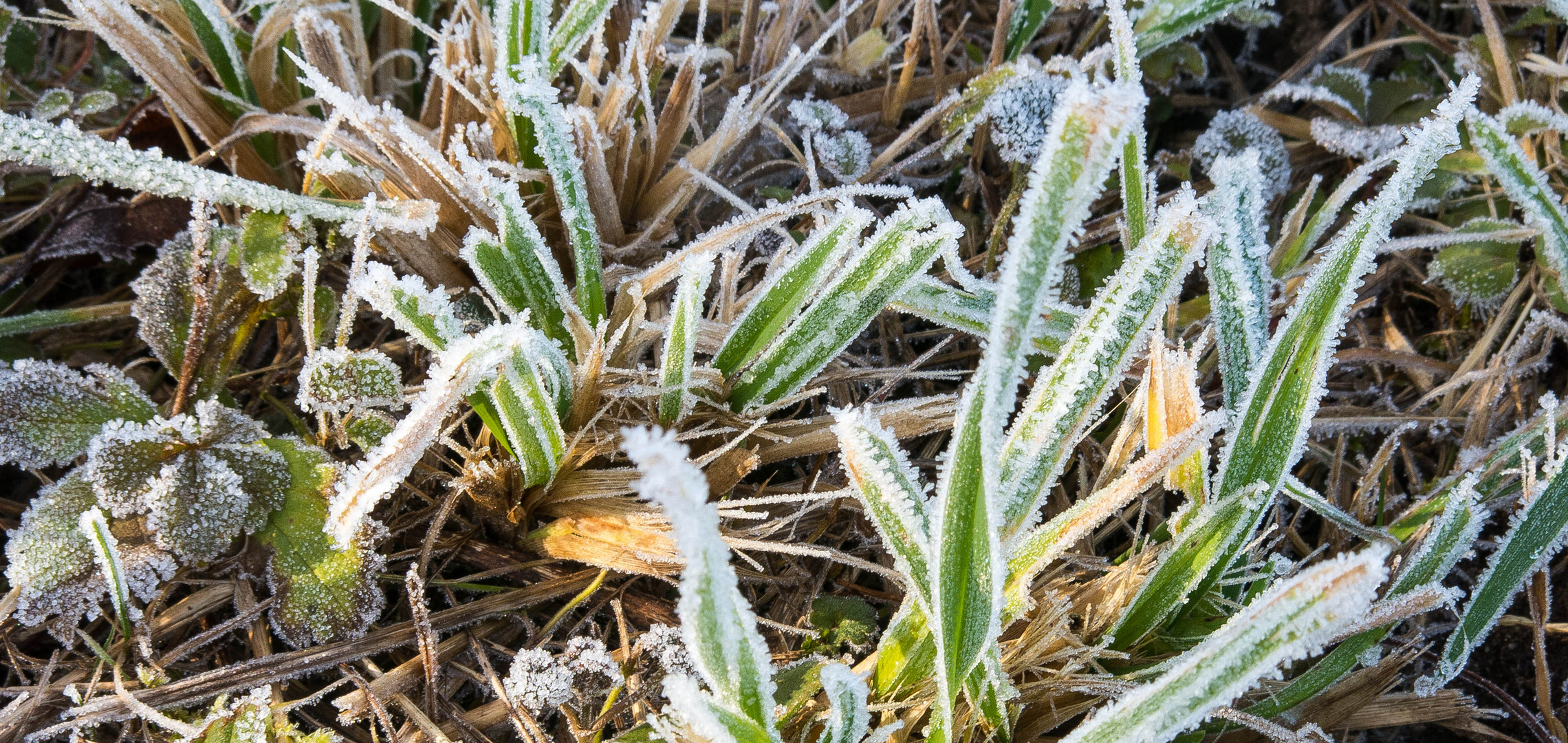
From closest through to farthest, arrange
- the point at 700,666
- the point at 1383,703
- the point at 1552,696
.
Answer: the point at 700,666, the point at 1383,703, the point at 1552,696

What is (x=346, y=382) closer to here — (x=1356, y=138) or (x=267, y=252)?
(x=267, y=252)

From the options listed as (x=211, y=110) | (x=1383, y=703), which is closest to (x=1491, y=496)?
(x=1383, y=703)

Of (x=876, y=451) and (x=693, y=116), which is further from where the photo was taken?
(x=693, y=116)

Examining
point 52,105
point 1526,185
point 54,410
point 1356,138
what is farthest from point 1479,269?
point 52,105

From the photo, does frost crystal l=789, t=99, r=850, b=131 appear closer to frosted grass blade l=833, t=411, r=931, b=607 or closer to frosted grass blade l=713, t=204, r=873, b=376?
frosted grass blade l=713, t=204, r=873, b=376

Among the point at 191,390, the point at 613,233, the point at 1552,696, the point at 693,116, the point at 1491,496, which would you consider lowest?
the point at 1552,696

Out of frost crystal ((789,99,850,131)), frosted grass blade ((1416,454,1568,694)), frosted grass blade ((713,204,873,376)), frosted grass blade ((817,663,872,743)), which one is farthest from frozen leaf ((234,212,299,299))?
frosted grass blade ((1416,454,1568,694))

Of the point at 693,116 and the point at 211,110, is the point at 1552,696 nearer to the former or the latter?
the point at 693,116
